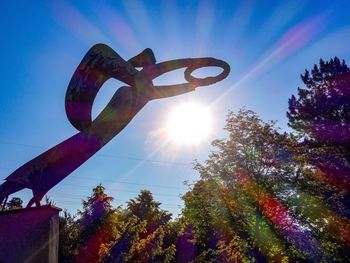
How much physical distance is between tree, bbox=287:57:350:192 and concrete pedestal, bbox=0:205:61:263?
53.9 ft

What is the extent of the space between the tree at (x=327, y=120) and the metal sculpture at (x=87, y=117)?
48.8ft

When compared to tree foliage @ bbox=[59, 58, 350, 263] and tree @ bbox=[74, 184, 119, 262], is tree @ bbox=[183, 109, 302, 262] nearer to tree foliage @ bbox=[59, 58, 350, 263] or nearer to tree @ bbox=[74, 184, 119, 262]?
tree foliage @ bbox=[59, 58, 350, 263]

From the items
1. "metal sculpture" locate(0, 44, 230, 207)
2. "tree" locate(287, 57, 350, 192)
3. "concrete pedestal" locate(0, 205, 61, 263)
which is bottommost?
"concrete pedestal" locate(0, 205, 61, 263)

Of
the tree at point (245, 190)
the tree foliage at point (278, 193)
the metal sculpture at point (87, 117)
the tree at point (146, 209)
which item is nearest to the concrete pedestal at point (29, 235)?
the metal sculpture at point (87, 117)

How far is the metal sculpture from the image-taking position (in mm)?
5676

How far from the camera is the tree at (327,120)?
18109mm

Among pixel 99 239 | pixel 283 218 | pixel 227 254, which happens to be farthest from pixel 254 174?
pixel 99 239

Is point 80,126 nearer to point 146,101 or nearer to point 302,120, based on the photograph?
point 146,101

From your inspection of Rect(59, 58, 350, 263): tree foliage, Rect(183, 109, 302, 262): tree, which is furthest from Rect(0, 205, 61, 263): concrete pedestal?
Rect(183, 109, 302, 262): tree

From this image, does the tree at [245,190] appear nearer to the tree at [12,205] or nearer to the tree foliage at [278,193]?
the tree foliage at [278,193]

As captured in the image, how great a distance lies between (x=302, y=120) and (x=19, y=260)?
1863cm

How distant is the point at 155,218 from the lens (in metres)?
36.7

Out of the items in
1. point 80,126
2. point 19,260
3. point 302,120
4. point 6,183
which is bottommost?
point 19,260

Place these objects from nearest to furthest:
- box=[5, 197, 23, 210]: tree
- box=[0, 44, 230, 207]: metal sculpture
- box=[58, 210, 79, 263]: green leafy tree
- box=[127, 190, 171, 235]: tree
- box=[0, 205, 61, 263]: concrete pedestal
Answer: box=[0, 205, 61, 263]: concrete pedestal < box=[0, 44, 230, 207]: metal sculpture < box=[5, 197, 23, 210]: tree < box=[58, 210, 79, 263]: green leafy tree < box=[127, 190, 171, 235]: tree
